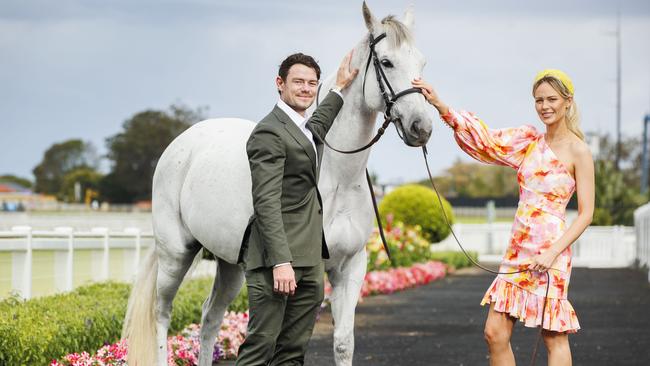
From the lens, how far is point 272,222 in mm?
3766

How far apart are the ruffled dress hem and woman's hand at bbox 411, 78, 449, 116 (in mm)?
948

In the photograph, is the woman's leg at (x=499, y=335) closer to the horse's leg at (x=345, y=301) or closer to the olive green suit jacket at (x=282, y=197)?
the horse's leg at (x=345, y=301)

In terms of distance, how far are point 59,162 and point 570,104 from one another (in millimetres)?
125736

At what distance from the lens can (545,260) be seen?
4.11 metres

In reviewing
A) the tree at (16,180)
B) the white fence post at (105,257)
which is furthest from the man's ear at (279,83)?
the tree at (16,180)

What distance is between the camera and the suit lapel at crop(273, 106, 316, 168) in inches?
155

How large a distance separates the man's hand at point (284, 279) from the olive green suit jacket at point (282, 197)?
→ 3 centimetres

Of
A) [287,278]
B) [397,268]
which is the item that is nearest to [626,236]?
[397,268]

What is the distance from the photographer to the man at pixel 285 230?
3.79 meters

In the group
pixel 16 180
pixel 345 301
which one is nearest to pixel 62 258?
pixel 345 301

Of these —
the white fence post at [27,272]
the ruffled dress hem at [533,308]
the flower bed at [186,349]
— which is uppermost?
the ruffled dress hem at [533,308]

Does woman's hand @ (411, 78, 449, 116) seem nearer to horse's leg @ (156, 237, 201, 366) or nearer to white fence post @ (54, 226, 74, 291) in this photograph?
horse's leg @ (156, 237, 201, 366)

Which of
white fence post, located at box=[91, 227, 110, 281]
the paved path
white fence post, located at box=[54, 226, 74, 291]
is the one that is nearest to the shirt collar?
the paved path

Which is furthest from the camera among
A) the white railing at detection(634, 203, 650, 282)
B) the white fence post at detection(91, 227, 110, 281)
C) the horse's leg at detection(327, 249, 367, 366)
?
the white railing at detection(634, 203, 650, 282)
